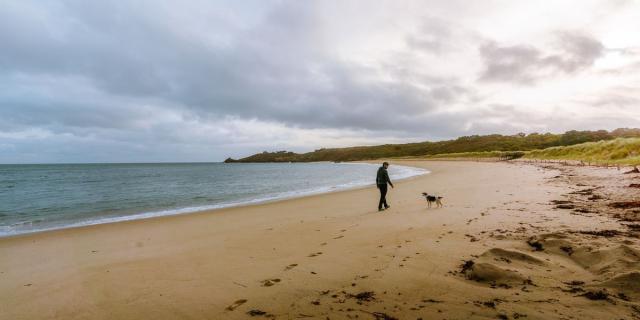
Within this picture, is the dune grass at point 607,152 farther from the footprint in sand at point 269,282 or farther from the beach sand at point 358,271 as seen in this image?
the footprint in sand at point 269,282

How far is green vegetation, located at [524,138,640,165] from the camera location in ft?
103

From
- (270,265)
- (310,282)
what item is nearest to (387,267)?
(310,282)

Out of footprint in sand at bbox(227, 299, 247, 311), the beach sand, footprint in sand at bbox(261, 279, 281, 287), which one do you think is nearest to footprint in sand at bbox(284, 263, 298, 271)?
the beach sand

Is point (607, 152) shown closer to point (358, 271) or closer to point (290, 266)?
point (358, 271)

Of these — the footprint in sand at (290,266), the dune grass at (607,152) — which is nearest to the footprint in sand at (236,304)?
the footprint in sand at (290,266)

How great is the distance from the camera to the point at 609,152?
120 feet

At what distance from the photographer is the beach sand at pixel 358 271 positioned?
4.08m

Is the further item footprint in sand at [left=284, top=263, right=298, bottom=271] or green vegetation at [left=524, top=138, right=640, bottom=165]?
green vegetation at [left=524, top=138, right=640, bottom=165]

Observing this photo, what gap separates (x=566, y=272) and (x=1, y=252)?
45.5 feet

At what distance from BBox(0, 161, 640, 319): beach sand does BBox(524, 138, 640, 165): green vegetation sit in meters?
28.1

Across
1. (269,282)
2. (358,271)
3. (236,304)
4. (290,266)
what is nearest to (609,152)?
(358,271)

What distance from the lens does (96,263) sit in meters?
7.57

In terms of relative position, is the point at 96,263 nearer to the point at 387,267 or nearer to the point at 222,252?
the point at 222,252

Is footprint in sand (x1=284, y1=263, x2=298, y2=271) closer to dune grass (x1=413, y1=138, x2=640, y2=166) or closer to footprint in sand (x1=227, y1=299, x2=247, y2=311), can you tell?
footprint in sand (x1=227, y1=299, x2=247, y2=311)
